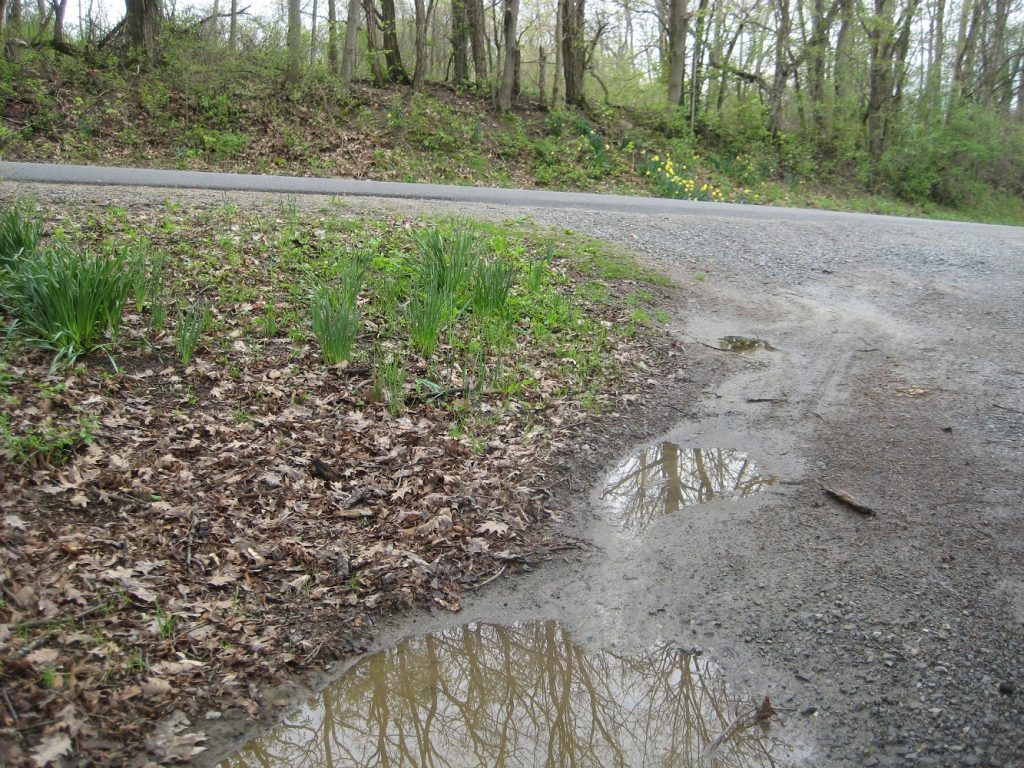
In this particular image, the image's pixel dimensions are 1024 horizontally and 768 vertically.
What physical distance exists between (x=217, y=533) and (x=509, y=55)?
57.6ft

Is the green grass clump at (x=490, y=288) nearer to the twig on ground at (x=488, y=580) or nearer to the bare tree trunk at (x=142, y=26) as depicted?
the twig on ground at (x=488, y=580)

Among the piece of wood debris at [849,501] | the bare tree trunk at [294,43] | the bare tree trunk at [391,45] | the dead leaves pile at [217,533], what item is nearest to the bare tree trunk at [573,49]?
the bare tree trunk at [391,45]

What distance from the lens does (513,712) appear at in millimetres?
3465

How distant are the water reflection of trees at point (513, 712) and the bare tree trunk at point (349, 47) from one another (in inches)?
616

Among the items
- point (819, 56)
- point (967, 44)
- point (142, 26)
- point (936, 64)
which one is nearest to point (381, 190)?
point (142, 26)

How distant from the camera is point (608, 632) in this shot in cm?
391

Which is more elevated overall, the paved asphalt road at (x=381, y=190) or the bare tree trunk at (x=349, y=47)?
the bare tree trunk at (x=349, y=47)

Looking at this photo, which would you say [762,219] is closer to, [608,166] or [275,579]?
[608,166]

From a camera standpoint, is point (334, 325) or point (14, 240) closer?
point (14, 240)

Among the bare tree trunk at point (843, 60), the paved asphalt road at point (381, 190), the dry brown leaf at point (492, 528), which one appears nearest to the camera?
the dry brown leaf at point (492, 528)

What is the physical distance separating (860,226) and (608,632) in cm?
1100

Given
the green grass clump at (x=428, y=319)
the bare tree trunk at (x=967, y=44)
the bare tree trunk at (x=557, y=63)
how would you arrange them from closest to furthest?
the green grass clump at (x=428, y=319)
the bare tree trunk at (x=557, y=63)
the bare tree trunk at (x=967, y=44)

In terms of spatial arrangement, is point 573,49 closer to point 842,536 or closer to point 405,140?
point 405,140

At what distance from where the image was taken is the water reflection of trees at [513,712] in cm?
320
